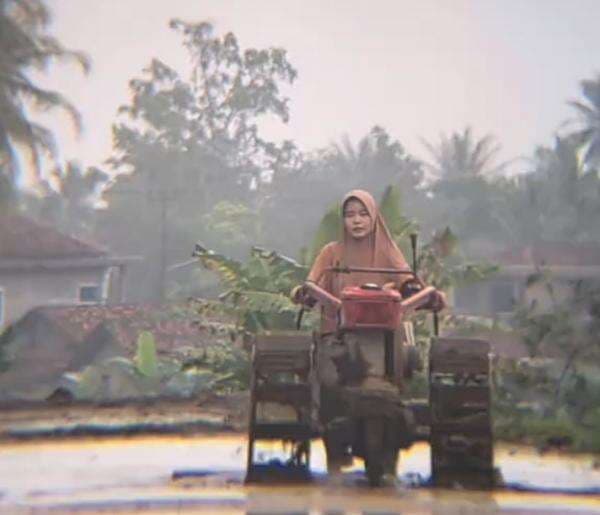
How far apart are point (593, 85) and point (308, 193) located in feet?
26.6

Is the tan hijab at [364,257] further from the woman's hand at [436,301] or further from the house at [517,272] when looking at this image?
the house at [517,272]

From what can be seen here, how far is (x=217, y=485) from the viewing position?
21.0ft

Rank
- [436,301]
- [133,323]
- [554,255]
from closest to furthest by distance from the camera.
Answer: [436,301] < [133,323] < [554,255]

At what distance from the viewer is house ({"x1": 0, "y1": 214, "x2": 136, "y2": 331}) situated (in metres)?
20.7

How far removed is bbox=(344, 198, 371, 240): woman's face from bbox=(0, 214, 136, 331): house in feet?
46.4

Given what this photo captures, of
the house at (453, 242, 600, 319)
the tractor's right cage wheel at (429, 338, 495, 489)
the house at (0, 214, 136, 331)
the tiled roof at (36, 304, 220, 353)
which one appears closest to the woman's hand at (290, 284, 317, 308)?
the tractor's right cage wheel at (429, 338, 495, 489)

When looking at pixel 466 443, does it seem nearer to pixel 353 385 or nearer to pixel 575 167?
pixel 353 385

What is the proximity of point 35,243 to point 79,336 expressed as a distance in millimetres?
3484

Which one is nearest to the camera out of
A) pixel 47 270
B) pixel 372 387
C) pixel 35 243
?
pixel 372 387

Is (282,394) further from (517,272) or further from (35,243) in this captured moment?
(35,243)

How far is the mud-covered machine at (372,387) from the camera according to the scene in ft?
21.0

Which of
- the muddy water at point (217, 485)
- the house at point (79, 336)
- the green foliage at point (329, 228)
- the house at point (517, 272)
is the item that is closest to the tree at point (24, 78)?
the house at point (79, 336)

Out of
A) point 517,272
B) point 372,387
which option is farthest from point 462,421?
point 517,272

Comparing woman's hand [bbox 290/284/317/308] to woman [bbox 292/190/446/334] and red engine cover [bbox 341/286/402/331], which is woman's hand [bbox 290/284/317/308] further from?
red engine cover [bbox 341/286/402/331]
